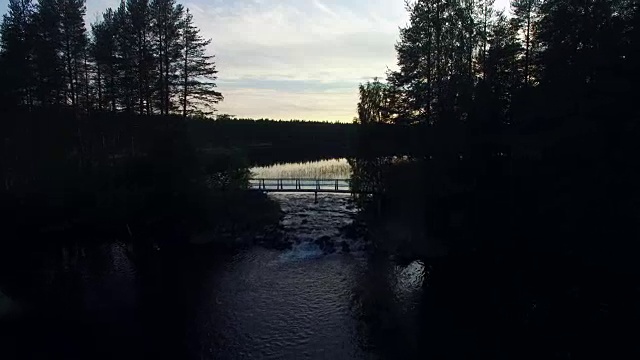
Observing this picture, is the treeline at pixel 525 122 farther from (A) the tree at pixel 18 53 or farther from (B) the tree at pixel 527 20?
(A) the tree at pixel 18 53

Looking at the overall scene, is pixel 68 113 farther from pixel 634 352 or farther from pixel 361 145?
pixel 634 352

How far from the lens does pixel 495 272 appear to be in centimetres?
2250

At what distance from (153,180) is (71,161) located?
6917 mm

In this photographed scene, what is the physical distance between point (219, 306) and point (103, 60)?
83.2 ft

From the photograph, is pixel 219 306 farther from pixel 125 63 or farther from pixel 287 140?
pixel 287 140

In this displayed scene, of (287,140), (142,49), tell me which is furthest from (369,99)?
(287,140)

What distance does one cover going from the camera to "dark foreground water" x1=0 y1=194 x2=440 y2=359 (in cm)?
1588

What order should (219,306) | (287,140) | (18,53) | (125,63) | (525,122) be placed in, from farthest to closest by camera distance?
1. (287,140)
2. (125,63)
3. (18,53)
4. (525,122)
5. (219,306)

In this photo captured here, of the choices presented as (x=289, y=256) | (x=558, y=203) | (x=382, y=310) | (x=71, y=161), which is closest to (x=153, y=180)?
(x=71, y=161)

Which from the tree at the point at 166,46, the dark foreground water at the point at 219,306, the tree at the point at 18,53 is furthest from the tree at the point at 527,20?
the tree at the point at 18,53

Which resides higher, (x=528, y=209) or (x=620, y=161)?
(x=620, y=161)

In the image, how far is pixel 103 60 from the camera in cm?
3578

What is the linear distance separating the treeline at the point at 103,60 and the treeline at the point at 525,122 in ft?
51.6

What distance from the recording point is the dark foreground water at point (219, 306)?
52.1ft
